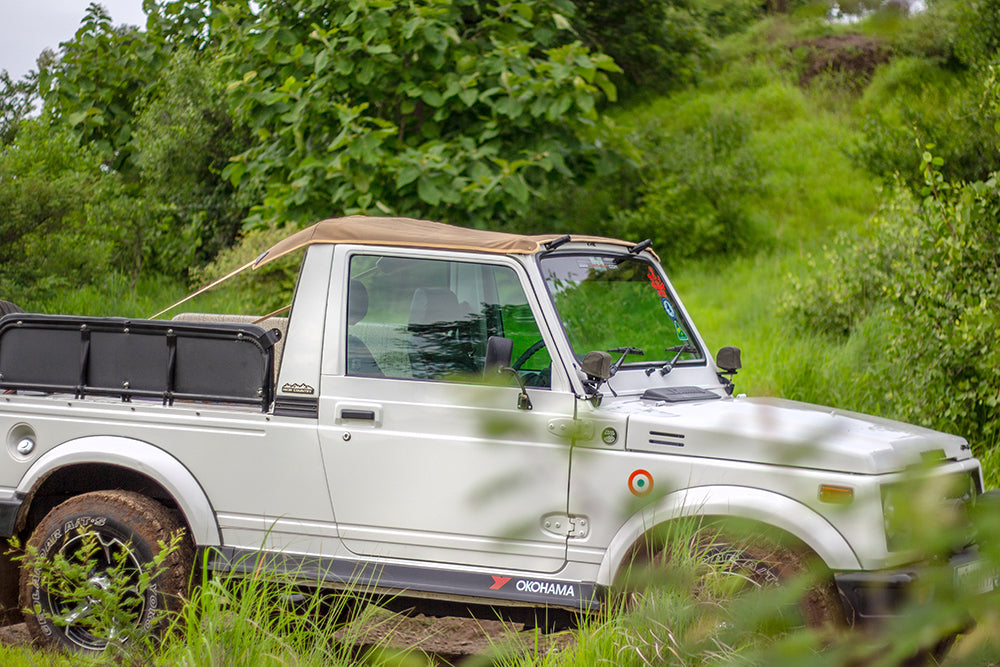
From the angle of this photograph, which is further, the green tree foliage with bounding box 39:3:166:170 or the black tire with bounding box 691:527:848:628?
the green tree foliage with bounding box 39:3:166:170

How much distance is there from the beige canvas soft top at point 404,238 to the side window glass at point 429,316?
8 centimetres

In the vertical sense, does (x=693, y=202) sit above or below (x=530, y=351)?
above

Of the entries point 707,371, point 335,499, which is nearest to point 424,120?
point 707,371

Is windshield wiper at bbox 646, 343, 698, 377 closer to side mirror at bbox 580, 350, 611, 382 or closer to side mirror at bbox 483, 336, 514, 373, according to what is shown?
side mirror at bbox 580, 350, 611, 382

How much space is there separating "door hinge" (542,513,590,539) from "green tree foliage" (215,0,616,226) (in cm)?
488

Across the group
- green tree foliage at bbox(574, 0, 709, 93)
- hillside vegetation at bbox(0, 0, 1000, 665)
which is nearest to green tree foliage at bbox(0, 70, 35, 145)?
hillside vegetation at bbox(0, 0, 1000, 665)

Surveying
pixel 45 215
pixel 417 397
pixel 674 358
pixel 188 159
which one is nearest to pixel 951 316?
pixel 674 358

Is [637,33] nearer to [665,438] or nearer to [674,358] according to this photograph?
[674,358]

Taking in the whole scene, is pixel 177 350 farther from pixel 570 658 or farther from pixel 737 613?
pixel 737 613

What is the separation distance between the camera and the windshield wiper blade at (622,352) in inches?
167

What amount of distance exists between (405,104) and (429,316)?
17.8 feet

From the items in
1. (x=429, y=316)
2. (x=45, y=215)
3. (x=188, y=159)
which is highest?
(x=188, y=159)

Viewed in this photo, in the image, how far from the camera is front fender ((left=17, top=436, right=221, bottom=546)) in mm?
4168

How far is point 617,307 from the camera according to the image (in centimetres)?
457
